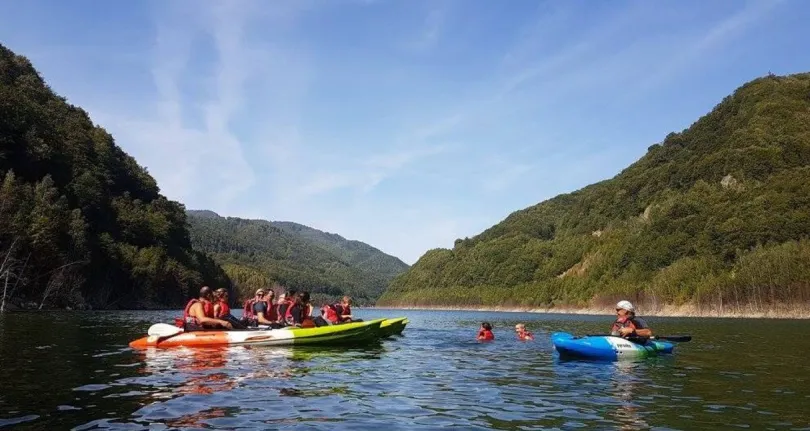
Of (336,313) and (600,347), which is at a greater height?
(336,313)

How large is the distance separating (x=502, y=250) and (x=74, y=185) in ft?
434

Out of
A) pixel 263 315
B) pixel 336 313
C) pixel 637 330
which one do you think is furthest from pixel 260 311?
pixel 637 330

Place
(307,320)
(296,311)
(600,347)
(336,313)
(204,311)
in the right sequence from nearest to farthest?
(600,347), (204,311), (296,311), (307,320), (336,313)

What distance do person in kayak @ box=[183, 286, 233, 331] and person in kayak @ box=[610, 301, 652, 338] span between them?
13847 mm

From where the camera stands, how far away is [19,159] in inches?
2820

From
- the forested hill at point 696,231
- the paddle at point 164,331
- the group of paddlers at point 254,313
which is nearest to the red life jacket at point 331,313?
the group of paddlers at point 254,313

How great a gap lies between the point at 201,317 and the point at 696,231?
102 metres

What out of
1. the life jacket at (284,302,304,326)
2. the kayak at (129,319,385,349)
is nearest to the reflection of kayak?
the life jacket at (284,302,304,326)

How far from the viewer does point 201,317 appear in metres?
22.6

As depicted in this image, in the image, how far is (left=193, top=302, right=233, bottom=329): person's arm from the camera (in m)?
22.5

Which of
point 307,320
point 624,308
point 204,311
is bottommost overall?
point 307,320

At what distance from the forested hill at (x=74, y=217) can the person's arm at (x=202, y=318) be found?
41971mm

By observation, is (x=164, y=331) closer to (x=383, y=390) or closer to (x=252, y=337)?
(x=252, y=337)

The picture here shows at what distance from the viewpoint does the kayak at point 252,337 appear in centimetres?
2186
